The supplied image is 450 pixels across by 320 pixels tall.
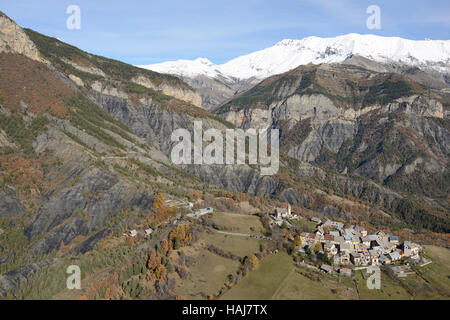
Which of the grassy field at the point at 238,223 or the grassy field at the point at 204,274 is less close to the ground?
the grassy field at the point at 238,223

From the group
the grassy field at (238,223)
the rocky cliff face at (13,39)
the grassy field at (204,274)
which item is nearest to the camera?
the grassy field at (204,274)

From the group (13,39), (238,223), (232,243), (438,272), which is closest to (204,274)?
(232,243)

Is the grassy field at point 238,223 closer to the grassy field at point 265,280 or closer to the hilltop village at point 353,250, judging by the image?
the hilltop village at point 353,250

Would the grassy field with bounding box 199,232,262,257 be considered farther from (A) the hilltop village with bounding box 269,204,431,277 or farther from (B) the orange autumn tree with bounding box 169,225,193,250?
(A) the hilltop village with bounding box 269,204,431,277

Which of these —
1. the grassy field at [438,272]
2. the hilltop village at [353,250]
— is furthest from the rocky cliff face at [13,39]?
the grassy field at [438,272]

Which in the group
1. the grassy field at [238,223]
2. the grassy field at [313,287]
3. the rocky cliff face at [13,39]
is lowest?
the grassy field at [313,287]

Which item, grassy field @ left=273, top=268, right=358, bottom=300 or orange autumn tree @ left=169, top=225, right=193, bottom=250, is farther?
orange autumn tree @ left=169, top=225, right=193, bottom=250

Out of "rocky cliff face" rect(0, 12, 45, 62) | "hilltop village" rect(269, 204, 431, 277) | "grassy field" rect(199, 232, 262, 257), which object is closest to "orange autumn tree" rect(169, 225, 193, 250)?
"grassy field" rect(199, 232, 262, 257)
